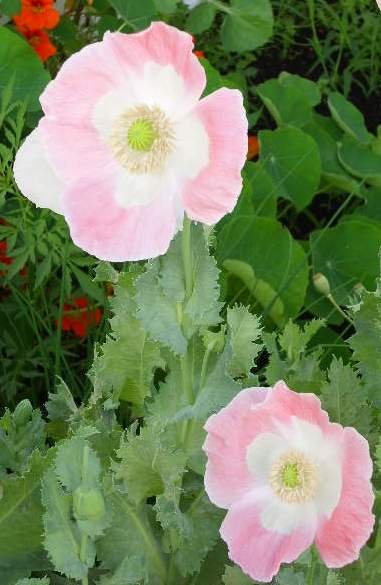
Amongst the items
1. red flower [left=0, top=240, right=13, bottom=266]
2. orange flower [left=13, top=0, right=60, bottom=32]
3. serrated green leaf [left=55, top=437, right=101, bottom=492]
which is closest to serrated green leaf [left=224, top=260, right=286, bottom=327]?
red flower [left=0, top=240, right=13, bottom=266]

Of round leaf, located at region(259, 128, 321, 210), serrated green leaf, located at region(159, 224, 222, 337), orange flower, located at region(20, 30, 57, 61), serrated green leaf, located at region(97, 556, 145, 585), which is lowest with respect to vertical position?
round leaf, located at region(259, 128, 321, 210)

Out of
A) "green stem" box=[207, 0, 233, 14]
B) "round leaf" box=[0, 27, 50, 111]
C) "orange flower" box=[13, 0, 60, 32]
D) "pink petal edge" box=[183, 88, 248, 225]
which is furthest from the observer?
"green stem" box=[207, 0, 233, 14]

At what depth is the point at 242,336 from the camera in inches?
28.1

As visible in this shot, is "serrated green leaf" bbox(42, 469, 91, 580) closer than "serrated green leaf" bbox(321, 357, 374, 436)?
Yes

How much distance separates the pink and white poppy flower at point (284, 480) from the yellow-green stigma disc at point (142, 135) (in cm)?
16

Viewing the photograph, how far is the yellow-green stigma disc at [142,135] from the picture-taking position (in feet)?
1.64

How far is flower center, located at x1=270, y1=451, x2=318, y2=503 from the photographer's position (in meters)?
0.61

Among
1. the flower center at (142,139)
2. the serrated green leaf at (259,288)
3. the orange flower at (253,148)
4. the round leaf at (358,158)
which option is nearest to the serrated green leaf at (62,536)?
the flower center at (142,139)

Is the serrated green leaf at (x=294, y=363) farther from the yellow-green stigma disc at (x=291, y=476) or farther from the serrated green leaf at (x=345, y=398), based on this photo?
the yellow-green stigma disc at (x=291, y=476)

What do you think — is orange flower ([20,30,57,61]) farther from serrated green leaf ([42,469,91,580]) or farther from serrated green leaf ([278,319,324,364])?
serrated green leaf ([42,469,91,580])

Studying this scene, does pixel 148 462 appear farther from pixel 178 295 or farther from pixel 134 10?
pixel 134 10

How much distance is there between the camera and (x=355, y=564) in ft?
2.36

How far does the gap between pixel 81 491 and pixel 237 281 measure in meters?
0.70

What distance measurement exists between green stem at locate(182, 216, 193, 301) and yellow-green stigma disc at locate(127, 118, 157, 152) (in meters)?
0.04
